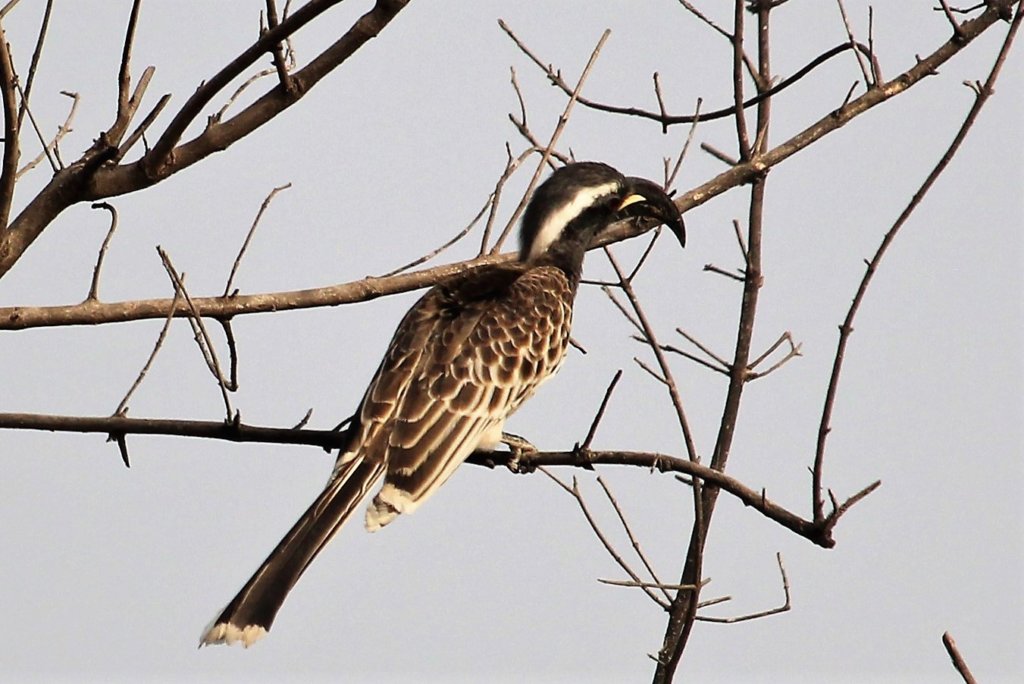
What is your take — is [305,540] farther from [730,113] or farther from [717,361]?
[730,113]

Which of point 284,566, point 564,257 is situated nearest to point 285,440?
point 284,566

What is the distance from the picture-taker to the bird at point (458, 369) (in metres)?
4.25

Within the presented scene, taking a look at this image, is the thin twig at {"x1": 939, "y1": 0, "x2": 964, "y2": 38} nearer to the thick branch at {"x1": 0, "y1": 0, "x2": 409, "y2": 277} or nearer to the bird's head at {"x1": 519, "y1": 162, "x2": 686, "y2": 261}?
the bird's head at {"x1": 519, "y1": 162, "x2": 686, "y2": 261}

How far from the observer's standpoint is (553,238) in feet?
19.2

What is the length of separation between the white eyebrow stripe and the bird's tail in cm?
168

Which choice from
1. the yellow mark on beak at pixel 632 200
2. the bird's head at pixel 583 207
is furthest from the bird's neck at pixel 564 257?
the yellow mark on beak at pixel 632 200

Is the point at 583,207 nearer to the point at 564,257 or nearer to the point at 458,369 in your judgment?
the point at 564,257

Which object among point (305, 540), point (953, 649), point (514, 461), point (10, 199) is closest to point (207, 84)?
point (10, 199)

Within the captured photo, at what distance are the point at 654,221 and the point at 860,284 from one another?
1.69 metres

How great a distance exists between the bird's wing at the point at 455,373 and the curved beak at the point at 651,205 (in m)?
0.40

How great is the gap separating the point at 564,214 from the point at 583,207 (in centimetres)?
8

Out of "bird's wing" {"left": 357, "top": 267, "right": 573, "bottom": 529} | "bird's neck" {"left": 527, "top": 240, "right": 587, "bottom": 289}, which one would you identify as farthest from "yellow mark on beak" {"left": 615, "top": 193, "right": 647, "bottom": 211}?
"bird's wing" {"left": 357, "top": 267, "right": 573, "bottom": 529}

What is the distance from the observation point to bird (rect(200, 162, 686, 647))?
4.25 meters

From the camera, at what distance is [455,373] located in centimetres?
497
